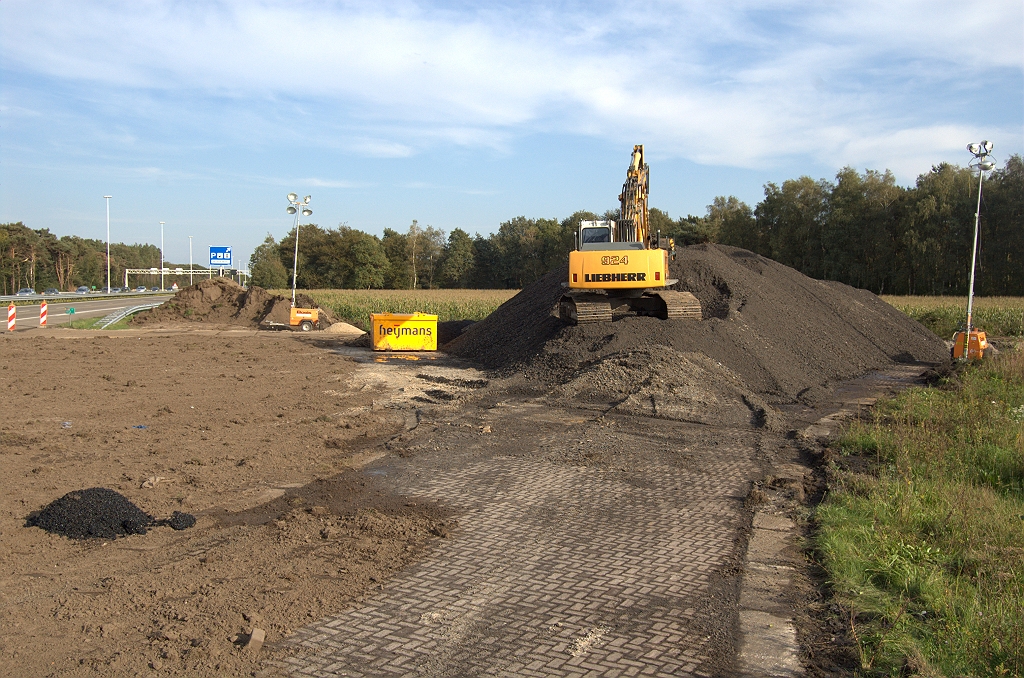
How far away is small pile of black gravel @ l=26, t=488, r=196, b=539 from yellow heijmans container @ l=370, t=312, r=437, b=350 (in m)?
15.5

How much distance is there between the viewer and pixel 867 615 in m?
4.82

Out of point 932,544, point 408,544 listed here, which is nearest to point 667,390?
point 932,544

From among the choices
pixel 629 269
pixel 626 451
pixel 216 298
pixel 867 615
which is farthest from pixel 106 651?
pixel 216 298

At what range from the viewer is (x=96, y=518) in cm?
631

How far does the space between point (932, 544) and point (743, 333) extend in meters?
11.4

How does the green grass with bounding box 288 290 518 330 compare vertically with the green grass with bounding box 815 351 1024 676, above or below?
above

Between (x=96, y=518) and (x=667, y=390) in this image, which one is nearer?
(x=96, y=518)

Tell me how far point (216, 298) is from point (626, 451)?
32706mm

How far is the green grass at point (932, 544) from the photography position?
13.8ft

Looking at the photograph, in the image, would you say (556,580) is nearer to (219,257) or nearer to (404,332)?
(404,332)

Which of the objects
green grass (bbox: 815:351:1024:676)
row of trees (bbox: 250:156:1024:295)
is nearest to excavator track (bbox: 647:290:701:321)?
green grass (bbox: 815:351:1024:676)

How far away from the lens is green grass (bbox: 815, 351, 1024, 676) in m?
4.20

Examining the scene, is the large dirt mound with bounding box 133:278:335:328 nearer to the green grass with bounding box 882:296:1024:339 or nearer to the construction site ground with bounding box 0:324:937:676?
the construction site ground with bounding box 0:324:937:676

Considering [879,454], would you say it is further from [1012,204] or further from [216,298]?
[1012,204]
